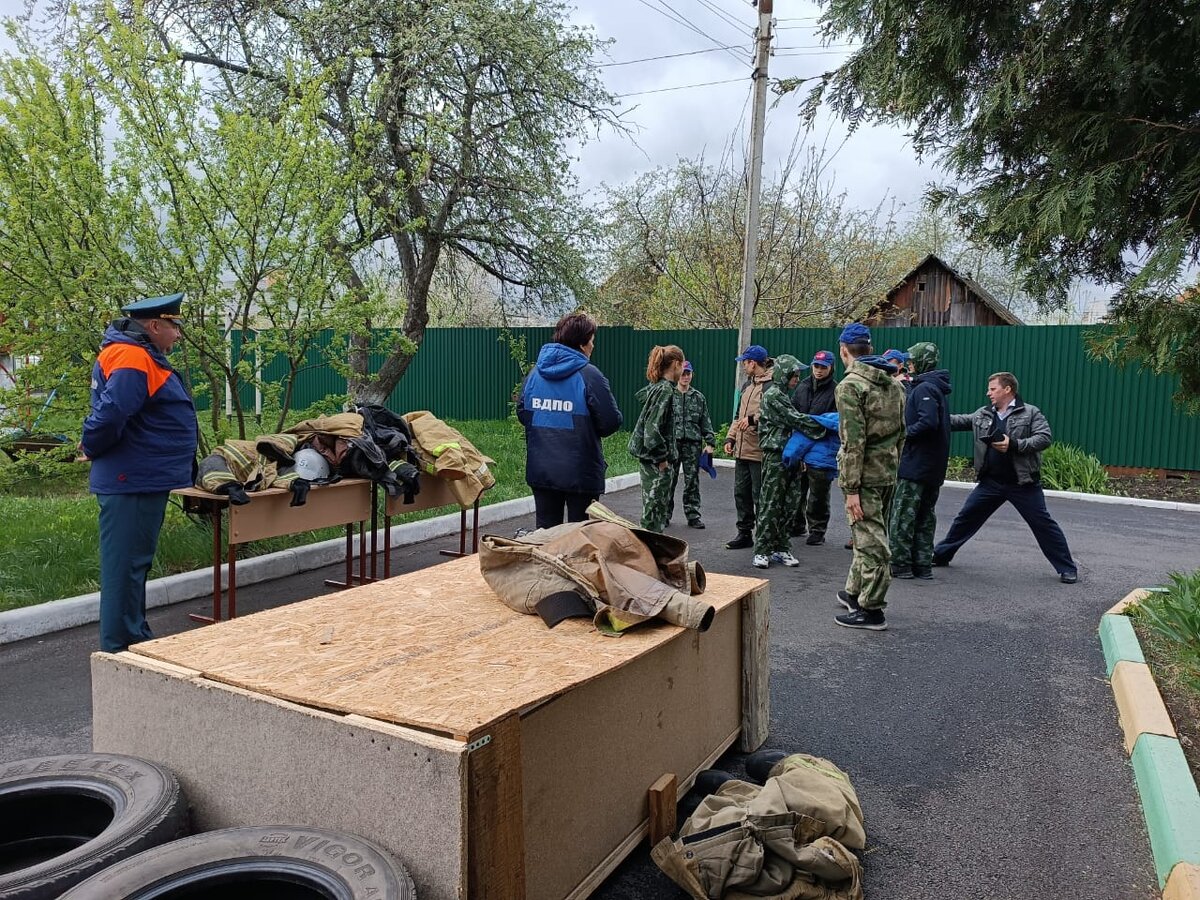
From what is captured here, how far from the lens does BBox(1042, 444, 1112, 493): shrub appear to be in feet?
42.5

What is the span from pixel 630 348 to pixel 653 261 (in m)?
4.06

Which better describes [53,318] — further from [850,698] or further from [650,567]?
[850,698]

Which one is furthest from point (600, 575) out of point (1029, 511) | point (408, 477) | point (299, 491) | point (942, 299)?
point (942, 299)

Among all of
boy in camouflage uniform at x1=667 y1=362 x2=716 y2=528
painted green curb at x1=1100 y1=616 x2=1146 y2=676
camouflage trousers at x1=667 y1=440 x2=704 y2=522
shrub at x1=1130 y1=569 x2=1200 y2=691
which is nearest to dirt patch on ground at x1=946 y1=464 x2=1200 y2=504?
camouflage trousers at x1=667 y1=440 x2=704 y2=522

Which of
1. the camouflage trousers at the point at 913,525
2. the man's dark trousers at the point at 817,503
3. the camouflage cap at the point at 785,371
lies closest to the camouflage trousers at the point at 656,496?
the camouflage cap at the point at 785,371

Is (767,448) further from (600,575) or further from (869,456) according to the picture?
(600,575)

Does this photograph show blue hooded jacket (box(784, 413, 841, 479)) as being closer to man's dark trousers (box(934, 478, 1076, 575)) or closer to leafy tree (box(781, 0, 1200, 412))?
man's dark trousers (box(934, 478, 1076, 575))

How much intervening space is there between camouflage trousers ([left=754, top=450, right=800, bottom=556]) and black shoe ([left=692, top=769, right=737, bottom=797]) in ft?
14.8

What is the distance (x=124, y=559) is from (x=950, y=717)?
4.64 meters

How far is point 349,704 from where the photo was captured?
2.41 meters

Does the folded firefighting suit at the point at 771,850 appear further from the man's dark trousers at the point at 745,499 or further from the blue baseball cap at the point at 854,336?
the man's dark trousers at the point at 745,499

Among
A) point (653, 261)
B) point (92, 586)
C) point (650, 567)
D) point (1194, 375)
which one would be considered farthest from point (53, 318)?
point (653, 261)

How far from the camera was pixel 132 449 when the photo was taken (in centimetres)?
480

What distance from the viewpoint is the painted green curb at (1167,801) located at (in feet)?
10.1
